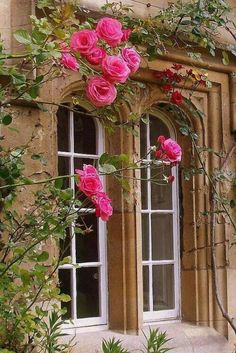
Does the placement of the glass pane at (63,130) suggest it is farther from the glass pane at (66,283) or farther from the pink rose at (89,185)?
the pink rose at (89,185)

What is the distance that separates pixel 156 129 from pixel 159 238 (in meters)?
0.83

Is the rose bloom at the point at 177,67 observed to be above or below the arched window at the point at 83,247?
above

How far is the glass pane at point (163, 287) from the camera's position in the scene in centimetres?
529

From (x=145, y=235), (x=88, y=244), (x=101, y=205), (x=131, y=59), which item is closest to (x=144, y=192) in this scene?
(x=145, y=235)

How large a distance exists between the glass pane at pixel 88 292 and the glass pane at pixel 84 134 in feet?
2.70

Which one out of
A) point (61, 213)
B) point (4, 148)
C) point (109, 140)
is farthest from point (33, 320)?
point (109, 140)

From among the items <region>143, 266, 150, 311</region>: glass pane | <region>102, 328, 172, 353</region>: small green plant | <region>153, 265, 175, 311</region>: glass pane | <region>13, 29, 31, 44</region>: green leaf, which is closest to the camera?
<region>13, 29, 31, 44</region>: green leaf

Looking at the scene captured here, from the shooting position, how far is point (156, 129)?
17.6 feet

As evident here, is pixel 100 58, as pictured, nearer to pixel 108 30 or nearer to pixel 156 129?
pixel 108 30

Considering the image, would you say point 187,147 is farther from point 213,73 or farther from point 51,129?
point 51,129

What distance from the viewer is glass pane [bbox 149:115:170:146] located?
5332 millimetres

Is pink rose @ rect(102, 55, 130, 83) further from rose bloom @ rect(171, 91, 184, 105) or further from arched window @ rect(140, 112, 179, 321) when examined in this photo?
arched window @ rect(140, 112, 179, 321)

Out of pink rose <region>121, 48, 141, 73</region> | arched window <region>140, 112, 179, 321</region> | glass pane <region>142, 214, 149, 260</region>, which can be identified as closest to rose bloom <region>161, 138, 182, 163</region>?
pink rose <region>121, 48, 141, 73</region>

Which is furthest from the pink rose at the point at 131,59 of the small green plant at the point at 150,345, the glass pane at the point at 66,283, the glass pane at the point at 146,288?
the glass pane at the point at 146,288
